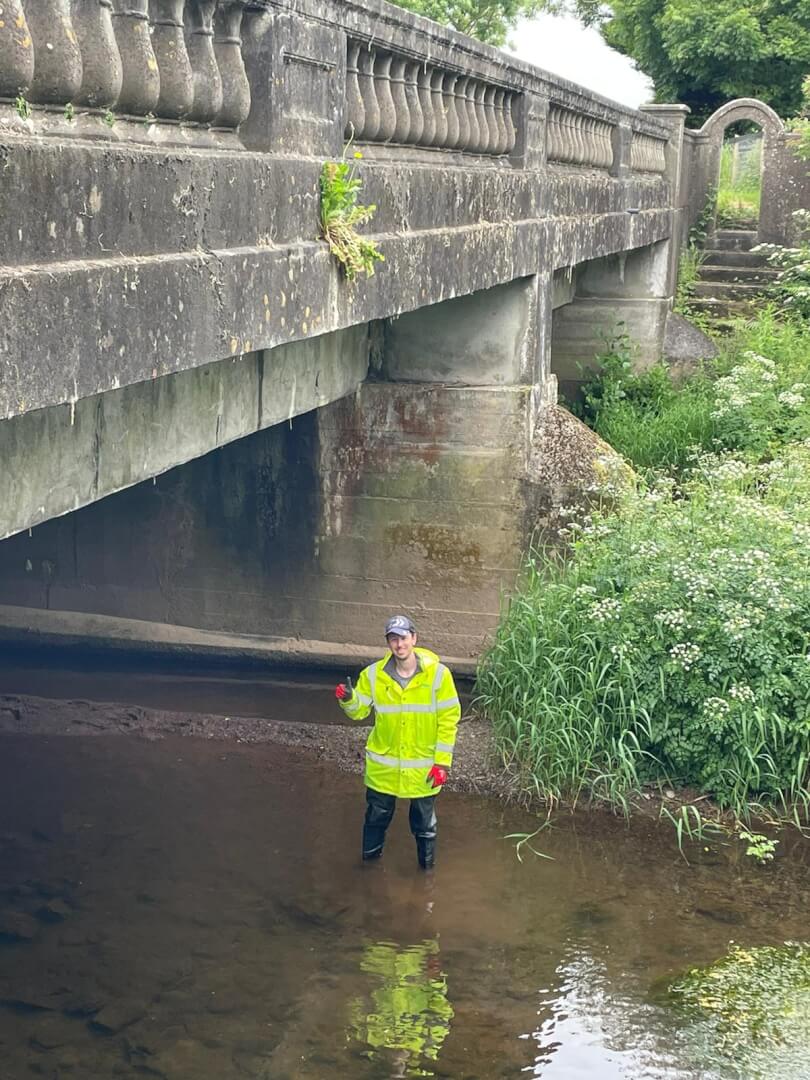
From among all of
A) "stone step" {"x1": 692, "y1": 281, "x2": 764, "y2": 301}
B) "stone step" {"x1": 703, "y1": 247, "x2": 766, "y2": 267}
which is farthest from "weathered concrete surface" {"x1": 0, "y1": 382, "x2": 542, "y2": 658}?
"stone step" {"x1": 703, "y1": 247, "x2": 766, "y2": 267}

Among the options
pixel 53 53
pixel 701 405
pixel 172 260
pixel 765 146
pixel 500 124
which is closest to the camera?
pixel 53 53

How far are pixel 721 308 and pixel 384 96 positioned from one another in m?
11.0

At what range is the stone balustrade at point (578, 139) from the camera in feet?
32.0

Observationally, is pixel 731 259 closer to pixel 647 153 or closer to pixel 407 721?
pixel 647 153

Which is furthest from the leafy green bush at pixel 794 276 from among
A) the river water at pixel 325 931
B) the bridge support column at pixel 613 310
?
the river water at pixel 325 931

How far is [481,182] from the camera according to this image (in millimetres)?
7602

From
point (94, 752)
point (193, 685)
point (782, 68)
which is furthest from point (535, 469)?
point (782, 68)

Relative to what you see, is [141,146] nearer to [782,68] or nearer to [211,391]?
[211,391]

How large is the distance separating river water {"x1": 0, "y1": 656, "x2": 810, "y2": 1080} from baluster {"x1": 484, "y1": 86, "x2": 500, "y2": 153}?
148 inches

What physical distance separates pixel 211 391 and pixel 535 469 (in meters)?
3.50

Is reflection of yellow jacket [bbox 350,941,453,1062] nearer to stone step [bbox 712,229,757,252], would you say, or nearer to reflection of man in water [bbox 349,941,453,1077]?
reflection of man in water [bbox 349,941,453,1077]

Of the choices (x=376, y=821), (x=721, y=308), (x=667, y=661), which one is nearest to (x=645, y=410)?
(x=721, y=308)

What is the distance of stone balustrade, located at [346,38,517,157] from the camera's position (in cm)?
600

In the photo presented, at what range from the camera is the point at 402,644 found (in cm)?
594
